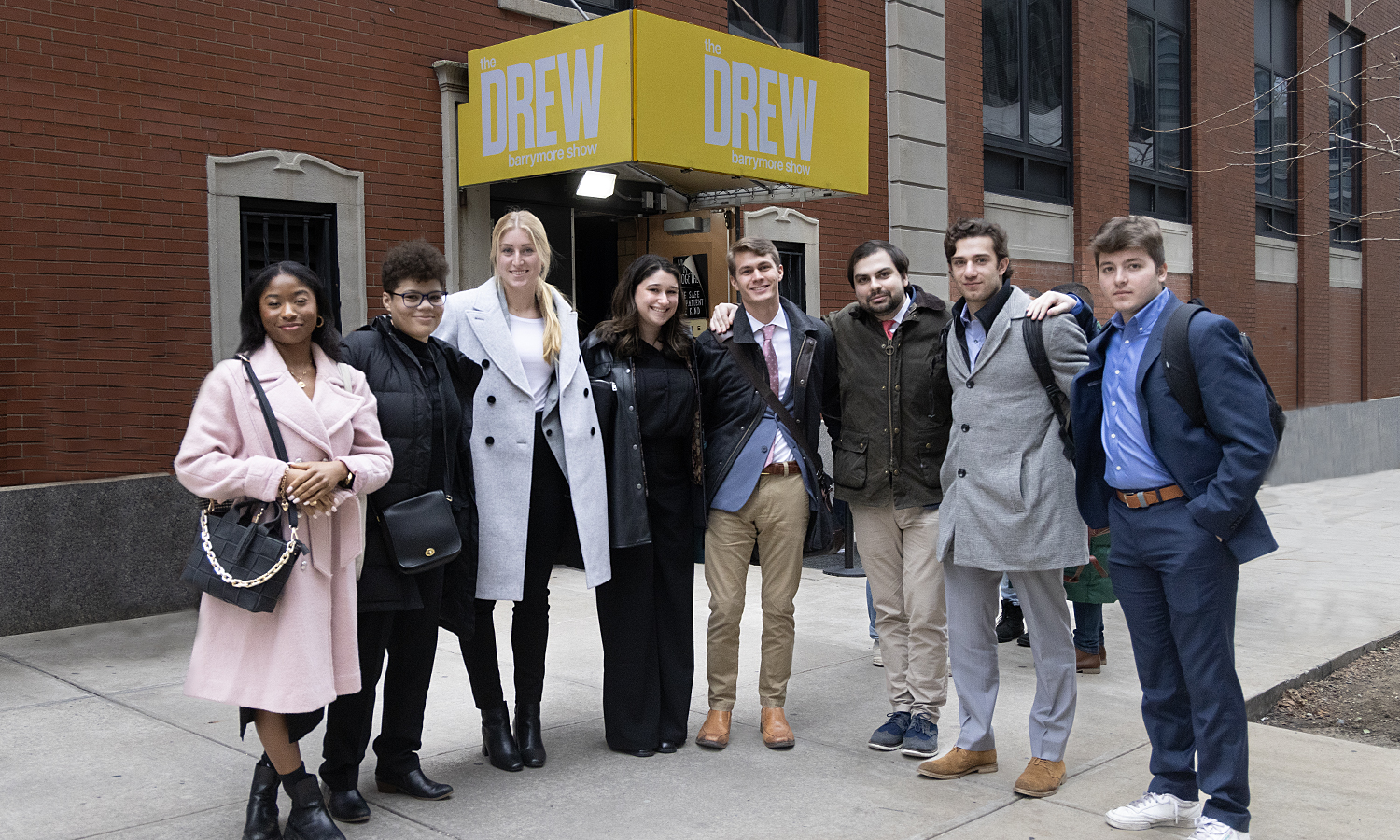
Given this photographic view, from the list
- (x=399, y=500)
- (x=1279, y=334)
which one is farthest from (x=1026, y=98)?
(x=399, y=500)

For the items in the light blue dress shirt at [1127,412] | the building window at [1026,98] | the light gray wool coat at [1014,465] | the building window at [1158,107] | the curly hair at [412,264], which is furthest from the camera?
the building window at [1158,107]

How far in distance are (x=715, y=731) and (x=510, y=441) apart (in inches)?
57.8

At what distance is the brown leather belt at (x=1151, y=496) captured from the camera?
12.3 ft

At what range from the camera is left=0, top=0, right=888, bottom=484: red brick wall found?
6.78m

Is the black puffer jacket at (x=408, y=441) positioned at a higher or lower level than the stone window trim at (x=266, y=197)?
lower

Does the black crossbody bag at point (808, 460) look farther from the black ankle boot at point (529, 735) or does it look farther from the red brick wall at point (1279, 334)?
the red brick wall at point (1279, 334)

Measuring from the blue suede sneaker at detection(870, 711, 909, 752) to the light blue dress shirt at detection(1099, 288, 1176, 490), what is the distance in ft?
4.74

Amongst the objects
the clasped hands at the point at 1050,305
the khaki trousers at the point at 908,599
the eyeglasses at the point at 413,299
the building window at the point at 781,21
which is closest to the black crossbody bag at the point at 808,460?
the khaki trousers at the point at 908,599

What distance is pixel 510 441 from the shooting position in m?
4.41

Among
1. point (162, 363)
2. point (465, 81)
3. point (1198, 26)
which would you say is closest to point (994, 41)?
point (1198, 26)

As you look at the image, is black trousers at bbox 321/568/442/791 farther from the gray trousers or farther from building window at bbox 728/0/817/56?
building window at bbox 728/0/817/56

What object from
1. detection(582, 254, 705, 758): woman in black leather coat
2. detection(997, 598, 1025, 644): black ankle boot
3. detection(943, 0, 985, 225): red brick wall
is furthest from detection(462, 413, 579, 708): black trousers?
detection(943, 0, 985, 225): red brick wall

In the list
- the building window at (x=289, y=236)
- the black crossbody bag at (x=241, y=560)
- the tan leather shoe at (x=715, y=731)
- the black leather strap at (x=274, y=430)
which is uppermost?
the building window at (x=289, y=236)

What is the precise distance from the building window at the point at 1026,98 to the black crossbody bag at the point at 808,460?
898 centimetres
